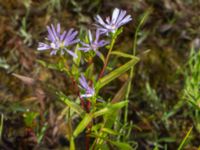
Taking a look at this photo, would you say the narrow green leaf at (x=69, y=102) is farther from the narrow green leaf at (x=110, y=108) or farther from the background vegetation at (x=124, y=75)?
the background vegetation at (x=124, y=75)

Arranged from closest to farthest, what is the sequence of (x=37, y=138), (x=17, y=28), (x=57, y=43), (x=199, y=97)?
1. (x=57, y=43)
2. (x=199, y=97)
3. (x=37, y=138)
4. (x=17, y=28)

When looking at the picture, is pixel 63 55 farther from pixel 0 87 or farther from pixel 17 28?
pixel 17 28

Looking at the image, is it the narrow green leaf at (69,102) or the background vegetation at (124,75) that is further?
the background vegetation at (124,75)

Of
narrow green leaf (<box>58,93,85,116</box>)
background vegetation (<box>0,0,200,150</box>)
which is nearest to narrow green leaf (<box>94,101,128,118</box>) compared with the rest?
narrow green leaf (<box>58,93,85,116</box>)

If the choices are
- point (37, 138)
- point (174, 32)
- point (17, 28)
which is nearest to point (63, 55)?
point (37, 138)

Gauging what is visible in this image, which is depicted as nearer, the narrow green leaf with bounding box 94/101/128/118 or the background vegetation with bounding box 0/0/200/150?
the narrow green leaf with bounding box 94/101/128/118

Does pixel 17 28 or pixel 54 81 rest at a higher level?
pixel 17 28

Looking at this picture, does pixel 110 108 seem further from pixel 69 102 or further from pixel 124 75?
pixel 124 75

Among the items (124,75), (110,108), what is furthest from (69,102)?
(124,75)

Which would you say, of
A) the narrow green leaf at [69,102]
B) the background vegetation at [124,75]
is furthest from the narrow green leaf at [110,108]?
the background vegetation at [124,75]

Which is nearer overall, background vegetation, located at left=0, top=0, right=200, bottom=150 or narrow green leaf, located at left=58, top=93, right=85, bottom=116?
narrow green leaf, located at left=58, top=93, right=85, bottom=116

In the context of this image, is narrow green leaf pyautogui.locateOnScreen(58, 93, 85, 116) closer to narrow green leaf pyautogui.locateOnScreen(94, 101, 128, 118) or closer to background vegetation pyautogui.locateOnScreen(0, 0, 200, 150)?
narrow green leaf pyautogui.locateOnScreen(94, 101, 128, 118)
